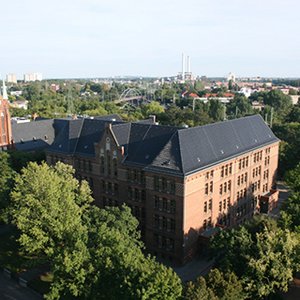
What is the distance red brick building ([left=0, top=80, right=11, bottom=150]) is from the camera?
84375 mm

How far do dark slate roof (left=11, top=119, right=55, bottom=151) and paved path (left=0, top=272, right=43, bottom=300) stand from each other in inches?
1666

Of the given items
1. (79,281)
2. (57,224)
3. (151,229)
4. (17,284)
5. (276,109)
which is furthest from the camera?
(276,109)

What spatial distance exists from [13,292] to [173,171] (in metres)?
26.5

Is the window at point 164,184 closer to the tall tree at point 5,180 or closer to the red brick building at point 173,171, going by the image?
the red brick building at point 173,171

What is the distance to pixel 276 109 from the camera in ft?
628

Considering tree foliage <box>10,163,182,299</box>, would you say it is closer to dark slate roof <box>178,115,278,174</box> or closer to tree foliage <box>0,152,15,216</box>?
tree foliage <box>0,152,15,216</box>

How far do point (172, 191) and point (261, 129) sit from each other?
A: 102ft

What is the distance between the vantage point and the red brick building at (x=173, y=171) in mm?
54375

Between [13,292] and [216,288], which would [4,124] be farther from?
[216,288]

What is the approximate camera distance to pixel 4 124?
8531 centimetres

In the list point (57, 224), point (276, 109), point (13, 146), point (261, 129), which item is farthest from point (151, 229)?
point (276, 109)

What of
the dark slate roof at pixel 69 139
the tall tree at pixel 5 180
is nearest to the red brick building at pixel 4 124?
the tall tree at pixel 5 180

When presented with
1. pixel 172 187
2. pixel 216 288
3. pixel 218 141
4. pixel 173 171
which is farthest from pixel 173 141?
pixel 216 288

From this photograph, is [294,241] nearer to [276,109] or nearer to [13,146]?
[13,146]
